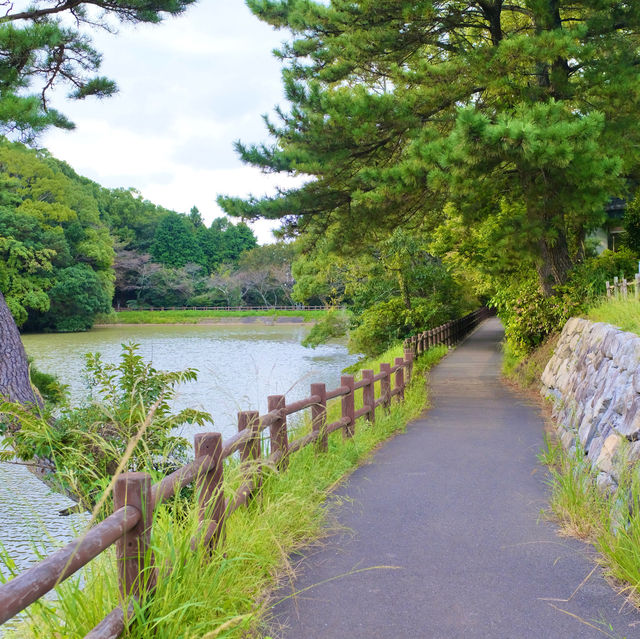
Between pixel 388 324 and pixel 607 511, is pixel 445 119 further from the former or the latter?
pixel 388 324

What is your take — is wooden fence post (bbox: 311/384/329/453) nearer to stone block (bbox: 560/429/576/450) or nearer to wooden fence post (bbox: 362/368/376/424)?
wooden fence post (bbox: 362/368/376/424)

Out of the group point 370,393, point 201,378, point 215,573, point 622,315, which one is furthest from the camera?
point 201,378

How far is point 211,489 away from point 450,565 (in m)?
1.62

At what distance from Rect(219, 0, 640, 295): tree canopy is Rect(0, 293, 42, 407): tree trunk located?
413 centimetres

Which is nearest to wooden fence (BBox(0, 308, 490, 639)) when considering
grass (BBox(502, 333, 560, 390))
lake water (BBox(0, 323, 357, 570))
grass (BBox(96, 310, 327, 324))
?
lake water (BBox(0, 323, 357, 570))

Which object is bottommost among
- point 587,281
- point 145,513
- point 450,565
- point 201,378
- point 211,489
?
point 201,378

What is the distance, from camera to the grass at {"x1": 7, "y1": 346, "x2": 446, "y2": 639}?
104 inches

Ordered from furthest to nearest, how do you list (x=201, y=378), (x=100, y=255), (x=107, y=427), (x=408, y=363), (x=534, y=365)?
(x=100, y=255)
(x=201, y=378)
(x=534, y=365)
(x=408, y=363)
(x=107, y=427)

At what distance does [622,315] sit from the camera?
7035 mm

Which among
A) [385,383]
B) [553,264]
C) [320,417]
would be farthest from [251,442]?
[553,264]

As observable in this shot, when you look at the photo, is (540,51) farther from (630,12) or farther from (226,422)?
(226,422)

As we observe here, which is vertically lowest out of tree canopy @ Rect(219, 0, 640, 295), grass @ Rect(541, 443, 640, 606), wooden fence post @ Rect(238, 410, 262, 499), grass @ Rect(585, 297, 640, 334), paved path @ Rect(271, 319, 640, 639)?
paved path @ Rect(271, 319, 640, 639)

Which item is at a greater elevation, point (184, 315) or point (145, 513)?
point (145, 513)

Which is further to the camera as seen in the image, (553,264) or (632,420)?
(553,264)
